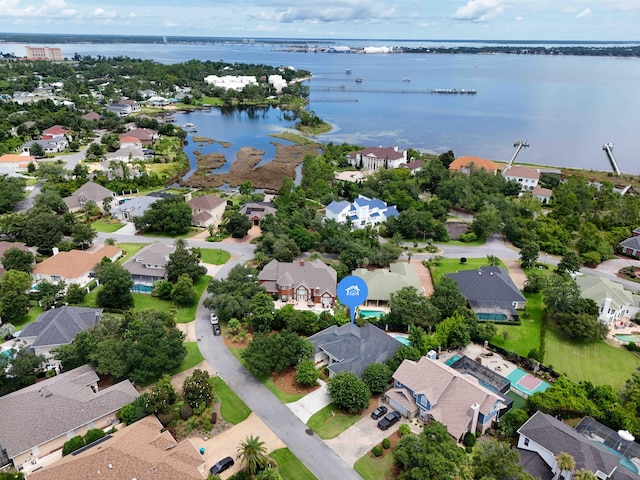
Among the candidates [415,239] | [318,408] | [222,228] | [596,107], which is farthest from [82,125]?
[596,107]

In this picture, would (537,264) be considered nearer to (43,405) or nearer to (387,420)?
(387,420)

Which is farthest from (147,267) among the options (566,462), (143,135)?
(143,135)

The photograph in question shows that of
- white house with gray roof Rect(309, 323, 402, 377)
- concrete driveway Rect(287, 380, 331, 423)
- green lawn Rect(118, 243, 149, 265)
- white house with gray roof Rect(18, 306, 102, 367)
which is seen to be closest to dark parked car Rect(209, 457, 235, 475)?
concrete driveway Rect(287, 380, 331, 423)

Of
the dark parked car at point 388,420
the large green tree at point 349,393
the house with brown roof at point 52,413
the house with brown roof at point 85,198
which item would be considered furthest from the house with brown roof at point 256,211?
the dark parked car at point 388,420

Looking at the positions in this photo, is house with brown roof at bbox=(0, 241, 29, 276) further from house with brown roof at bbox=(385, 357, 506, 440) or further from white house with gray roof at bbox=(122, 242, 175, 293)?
house with brown roof at bbox=(385, 357, 506, 440)

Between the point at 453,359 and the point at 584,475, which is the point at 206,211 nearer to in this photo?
the point at 453,359

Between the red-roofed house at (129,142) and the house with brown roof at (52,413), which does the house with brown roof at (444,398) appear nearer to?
the house with brown roof at (52,413)
